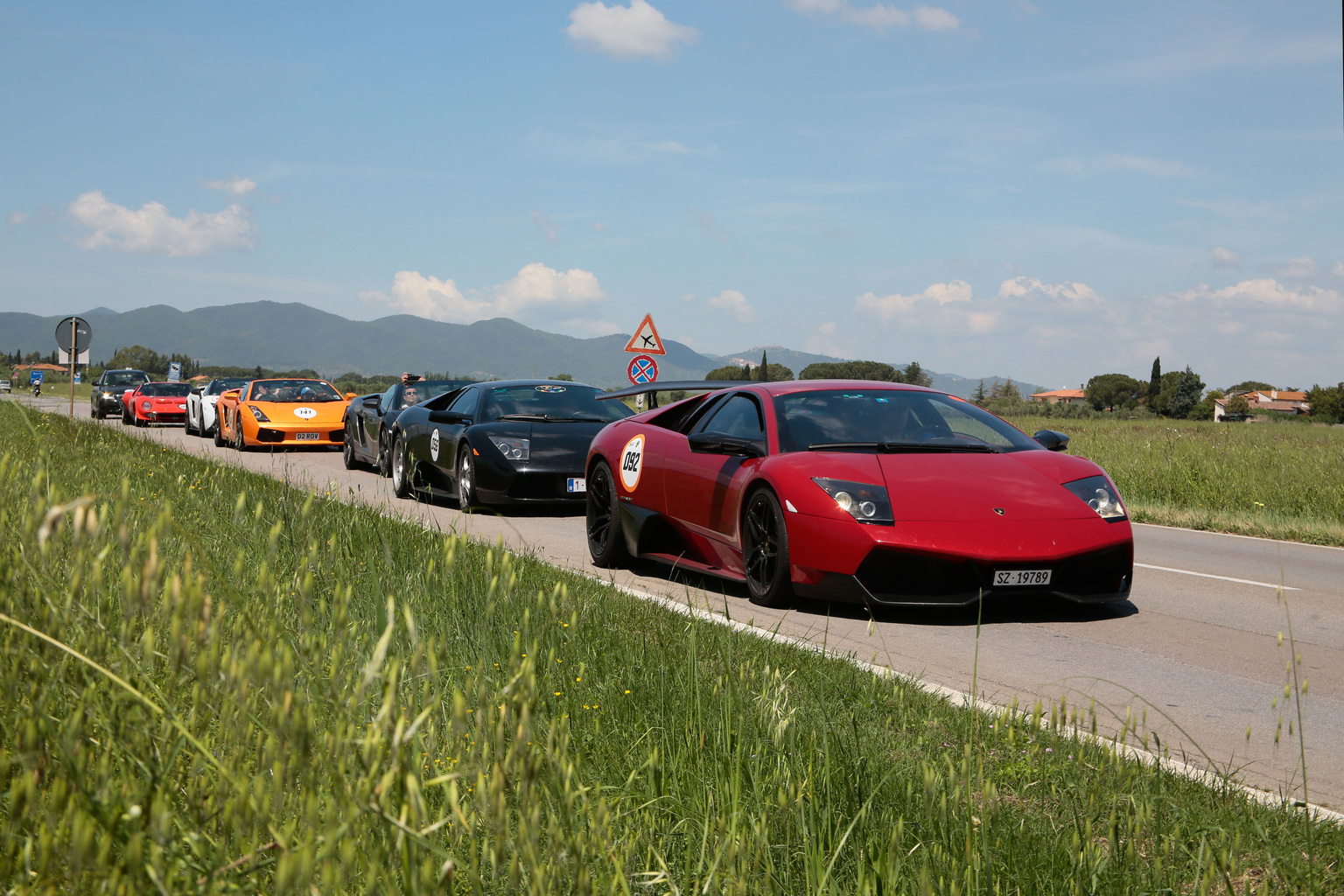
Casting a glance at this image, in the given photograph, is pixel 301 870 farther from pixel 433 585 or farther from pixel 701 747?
pixel 433 585

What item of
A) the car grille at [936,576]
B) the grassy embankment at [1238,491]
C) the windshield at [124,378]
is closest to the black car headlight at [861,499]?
the car grille at [936,576]

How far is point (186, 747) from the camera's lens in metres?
2.08

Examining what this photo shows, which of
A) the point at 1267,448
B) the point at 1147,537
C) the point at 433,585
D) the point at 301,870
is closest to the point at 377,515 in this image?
the point at 433,585

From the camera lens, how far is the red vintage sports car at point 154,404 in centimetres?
3725

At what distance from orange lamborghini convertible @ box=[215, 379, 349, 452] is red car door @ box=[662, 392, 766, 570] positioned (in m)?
16.9

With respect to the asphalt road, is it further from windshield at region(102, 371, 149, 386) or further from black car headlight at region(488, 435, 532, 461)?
windshield at region(102, 371, 149, 386)

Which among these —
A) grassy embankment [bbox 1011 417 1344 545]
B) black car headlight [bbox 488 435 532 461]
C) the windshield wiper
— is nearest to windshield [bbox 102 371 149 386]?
black car headlight [bbox 488 435 532 461]

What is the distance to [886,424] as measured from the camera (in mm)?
8031

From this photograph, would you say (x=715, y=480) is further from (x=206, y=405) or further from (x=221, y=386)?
(x=221, y=386)

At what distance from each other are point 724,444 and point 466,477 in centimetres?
609

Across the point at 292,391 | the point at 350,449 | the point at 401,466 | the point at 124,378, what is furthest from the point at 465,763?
the point at 124,378

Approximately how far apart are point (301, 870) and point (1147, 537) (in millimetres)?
12582

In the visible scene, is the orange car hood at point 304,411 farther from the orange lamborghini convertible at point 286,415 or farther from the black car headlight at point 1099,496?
the black car headlight at point 1099,496

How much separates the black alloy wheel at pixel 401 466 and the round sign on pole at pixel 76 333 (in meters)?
7.65
